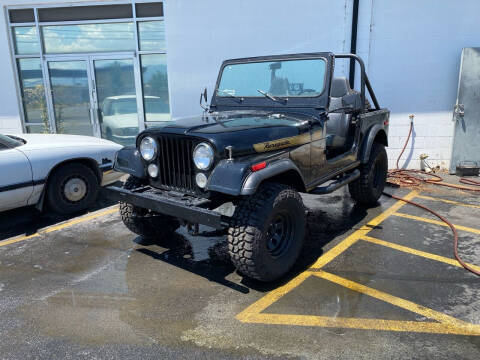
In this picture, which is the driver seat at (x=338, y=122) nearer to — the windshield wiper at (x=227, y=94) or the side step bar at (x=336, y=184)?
the side step bar at (x=336, y=184)

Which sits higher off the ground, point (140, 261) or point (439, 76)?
point (439, 76)

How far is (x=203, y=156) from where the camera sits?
3.17m

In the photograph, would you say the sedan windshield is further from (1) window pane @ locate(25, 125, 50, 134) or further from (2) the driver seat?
(1) window pane @ locate(25, 125, 50, 134)

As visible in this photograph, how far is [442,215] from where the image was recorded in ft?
16.6

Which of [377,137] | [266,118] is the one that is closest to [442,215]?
[377,137]

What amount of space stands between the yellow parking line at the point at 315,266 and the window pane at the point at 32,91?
7408 mm

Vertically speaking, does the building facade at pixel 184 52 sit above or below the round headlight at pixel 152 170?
above

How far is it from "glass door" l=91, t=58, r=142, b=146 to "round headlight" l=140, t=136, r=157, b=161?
529 centimetres

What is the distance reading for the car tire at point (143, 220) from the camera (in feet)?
12.7

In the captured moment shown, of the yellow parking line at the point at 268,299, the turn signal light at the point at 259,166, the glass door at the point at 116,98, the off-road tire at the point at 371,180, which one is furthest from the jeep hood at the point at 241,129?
→ the glass door at the point at 116,98

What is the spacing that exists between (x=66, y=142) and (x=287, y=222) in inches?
132

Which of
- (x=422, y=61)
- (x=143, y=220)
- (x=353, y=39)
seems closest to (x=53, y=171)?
(x=143, y=220)

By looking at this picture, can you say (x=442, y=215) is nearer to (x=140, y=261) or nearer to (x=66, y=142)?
(x=140, y=261)

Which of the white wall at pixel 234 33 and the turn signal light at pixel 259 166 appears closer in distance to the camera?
the turn signal light at pixel 259 166
